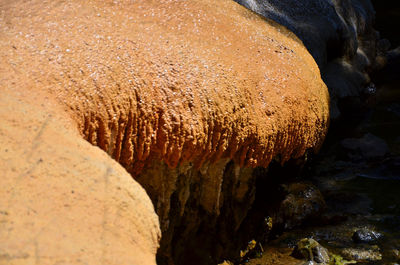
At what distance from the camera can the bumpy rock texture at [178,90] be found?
2125 mm

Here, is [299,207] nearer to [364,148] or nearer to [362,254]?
[362,254]

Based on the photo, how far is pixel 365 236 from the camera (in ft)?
13.2

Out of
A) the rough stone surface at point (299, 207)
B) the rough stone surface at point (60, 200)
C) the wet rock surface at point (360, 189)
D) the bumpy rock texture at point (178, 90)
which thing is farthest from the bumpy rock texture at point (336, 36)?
the rough stone surface at point (60, 200)

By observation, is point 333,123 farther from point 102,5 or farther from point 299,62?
point 102,5

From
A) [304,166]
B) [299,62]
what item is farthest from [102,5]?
[304,166]

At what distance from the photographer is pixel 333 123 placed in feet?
18.9

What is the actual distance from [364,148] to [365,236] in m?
1.56

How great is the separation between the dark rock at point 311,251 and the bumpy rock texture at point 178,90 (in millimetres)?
620

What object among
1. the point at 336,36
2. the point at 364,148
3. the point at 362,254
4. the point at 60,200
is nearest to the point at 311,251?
the point at 362,254

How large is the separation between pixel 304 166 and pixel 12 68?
3.45 meters

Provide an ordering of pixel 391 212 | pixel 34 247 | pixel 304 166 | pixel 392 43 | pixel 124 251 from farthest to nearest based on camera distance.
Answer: pixel 392 43, pixel 304 166, pixel 391 212, pixel 124 251, pixel 34 247

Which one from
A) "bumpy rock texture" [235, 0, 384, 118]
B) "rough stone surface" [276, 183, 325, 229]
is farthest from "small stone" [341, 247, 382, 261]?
"bumpy rock texture" [235, 0, 384, 118]

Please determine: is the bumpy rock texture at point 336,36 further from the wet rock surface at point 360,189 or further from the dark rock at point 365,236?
the dark rock at point 365,236

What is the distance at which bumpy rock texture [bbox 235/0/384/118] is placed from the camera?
198 inches
